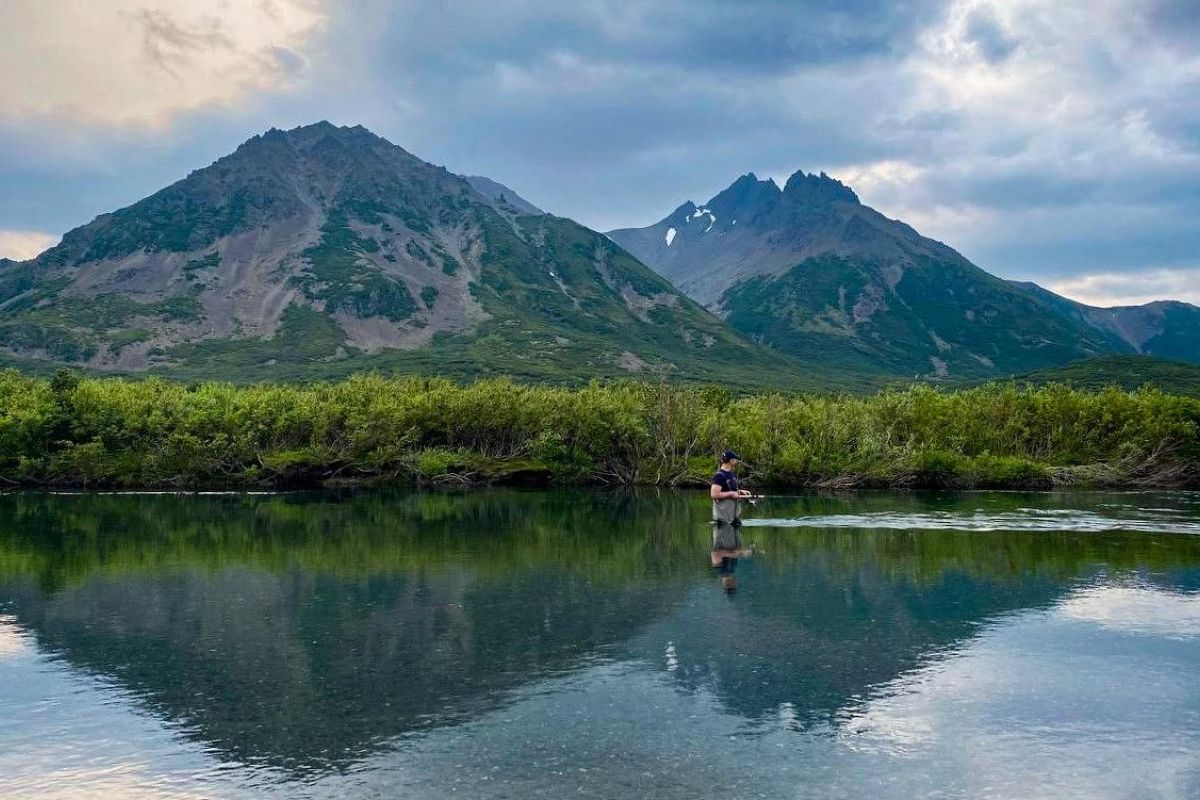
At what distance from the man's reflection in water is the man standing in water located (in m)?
0.51

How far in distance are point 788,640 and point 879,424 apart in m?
71.4

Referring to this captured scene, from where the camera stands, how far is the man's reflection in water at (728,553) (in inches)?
1313

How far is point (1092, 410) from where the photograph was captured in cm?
9356

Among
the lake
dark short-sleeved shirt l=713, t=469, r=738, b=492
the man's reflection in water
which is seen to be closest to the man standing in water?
dark short-sleeved shirt l=713, t=469, r=738, b=492

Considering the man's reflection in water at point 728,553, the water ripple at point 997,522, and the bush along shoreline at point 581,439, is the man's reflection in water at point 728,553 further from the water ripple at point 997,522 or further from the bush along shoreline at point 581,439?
the bush along shoreline at point 581,439

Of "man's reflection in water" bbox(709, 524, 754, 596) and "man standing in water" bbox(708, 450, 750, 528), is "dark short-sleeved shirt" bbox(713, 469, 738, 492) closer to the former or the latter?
"man standing in water" bbox(708, 450, 750, 528)

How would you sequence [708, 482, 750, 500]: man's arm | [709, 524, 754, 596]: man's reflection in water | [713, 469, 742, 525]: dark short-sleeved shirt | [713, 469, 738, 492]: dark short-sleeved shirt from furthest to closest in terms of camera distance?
[713, 469, 742, 525]: dark short-sleeved shirt, [713, 469, 738, 492]: dark short-sleeved shirt, [708, 482, 750, 500]: man's arm, [709, 524, 754, 596]: man's reflection in water

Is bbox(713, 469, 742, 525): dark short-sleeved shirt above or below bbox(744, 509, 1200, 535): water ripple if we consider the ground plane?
above

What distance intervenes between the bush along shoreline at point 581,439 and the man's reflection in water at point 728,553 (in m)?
40.8

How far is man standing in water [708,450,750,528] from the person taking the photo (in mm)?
43047

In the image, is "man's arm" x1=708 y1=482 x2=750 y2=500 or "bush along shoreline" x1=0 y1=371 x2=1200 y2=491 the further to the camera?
"bush along shoreline" x1=0 y1=371 x2=1200 y2=491

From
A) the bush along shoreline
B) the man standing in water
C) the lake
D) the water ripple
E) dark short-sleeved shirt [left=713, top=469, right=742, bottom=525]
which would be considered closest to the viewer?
the lake

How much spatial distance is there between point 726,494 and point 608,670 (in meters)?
22.9

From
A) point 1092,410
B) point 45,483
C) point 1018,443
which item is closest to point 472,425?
point 45,483
